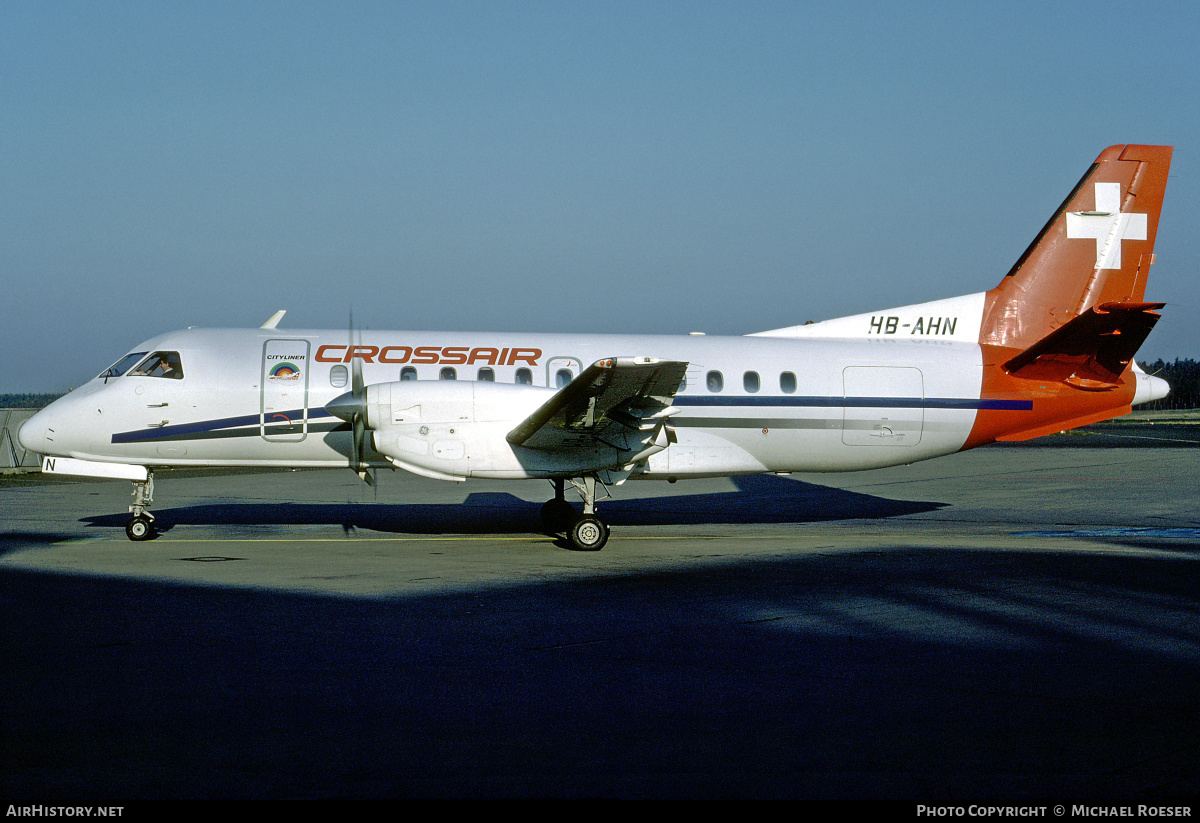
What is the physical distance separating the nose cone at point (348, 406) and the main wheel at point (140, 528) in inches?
133

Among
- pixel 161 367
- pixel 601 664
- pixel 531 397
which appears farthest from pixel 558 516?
pixel 601 664

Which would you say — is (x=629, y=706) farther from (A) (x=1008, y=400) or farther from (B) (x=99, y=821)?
(A) (x=1008, y=400)

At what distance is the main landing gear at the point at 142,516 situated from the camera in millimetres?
14844

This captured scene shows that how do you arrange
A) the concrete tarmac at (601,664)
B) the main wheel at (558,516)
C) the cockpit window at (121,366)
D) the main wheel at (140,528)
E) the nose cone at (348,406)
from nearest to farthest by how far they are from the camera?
the concrete tarmac at (601,664), the nose cone at (348,406), the main wheel at (140,528), the cockpit window at (121,366), the main wheel at (558,516)

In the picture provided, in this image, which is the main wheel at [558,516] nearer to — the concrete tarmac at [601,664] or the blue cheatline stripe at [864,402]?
the concrete tarmac at [601,664]

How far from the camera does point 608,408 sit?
1363 centimetres

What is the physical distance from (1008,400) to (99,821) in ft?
47.8

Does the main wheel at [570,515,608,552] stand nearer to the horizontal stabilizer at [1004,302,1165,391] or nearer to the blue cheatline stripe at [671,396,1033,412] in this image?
the blue cheatline stripe at [671,396,1033,412]

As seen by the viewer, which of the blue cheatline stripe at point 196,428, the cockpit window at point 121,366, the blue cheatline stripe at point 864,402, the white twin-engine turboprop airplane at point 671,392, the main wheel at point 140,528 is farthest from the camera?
the blue cheatline stripe at point 864,402

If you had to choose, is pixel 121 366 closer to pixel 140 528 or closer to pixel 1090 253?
pixel 140 528

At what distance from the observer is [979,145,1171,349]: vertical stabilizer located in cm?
A: 1648

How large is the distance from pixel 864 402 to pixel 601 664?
9.61 m

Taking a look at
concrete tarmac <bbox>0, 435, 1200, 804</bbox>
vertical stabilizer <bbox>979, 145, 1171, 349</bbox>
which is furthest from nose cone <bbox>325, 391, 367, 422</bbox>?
vertical stabilizer <bbox>979, 145, 1171, 349</bbox>

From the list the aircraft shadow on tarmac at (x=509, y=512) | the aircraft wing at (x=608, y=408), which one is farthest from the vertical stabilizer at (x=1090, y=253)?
the aircraft wing at (x=608, y=408)
